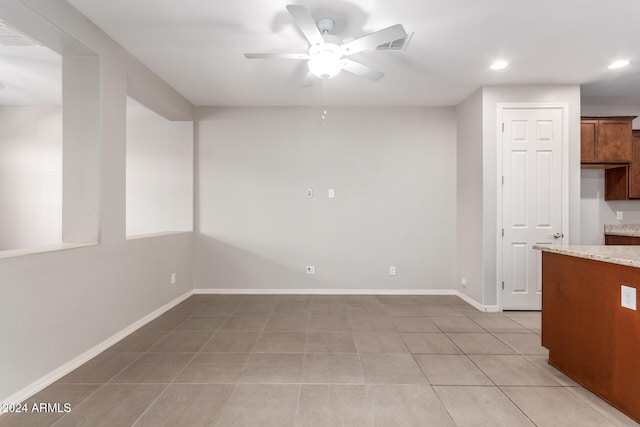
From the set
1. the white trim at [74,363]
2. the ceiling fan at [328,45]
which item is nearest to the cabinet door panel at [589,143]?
the ceiling fan at [328,45]

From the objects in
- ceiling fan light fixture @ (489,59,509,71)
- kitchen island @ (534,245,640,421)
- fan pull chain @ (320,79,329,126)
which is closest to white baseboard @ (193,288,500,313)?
kitchen island @ (534,245,640,421)

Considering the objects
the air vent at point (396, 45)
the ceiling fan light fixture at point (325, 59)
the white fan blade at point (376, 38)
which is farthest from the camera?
the air vent at point (396, 45)

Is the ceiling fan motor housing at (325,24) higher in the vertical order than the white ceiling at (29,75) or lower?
lower

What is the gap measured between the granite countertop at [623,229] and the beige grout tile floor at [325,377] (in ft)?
5.96

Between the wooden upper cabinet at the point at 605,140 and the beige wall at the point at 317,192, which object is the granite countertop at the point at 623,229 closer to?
the wooden upper cabinet at the point at 605,140

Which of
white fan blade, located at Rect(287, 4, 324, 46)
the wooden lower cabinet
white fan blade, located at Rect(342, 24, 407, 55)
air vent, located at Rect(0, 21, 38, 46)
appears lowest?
the wooden lower cabinet

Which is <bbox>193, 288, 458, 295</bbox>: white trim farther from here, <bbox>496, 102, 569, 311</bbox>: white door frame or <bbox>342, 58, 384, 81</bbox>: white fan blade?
<bbox>342, 58, 384, 81</bbox>: white fan blade

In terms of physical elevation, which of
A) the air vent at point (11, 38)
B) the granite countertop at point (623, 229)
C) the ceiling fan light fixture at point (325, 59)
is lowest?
the granite countertop at point (623, 229)

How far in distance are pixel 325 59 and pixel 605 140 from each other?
380cm

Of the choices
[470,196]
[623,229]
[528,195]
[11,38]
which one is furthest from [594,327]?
[11,38]

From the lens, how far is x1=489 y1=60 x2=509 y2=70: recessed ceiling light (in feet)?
10.3

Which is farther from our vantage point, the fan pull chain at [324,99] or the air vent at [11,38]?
the fan pull chain at [324,99]

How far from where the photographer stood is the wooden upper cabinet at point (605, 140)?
3760 millimetres

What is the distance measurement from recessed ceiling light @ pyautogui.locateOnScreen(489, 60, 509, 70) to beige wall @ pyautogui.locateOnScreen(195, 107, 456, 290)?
123cm
